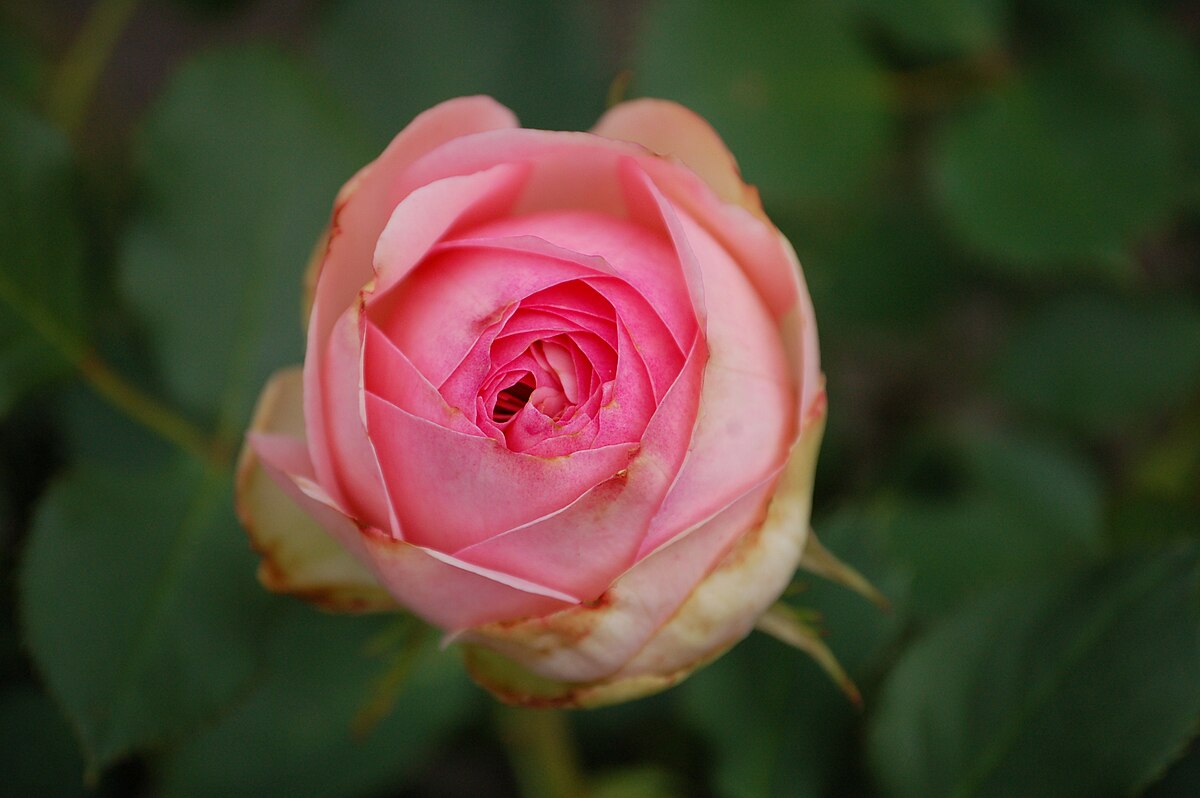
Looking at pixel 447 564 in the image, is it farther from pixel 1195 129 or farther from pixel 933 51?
pixel 1195 129

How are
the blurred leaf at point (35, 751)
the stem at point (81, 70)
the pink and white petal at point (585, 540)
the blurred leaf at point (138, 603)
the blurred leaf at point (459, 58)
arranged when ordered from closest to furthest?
the pink and white petal at point (585, 540)
the blurred leaf at point (138, 603)
the blurred leaf at point (35, 751)
the blurred leaf at point (459, 58)
the stem at point (81, 70)

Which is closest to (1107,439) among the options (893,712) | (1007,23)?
(1007,23)

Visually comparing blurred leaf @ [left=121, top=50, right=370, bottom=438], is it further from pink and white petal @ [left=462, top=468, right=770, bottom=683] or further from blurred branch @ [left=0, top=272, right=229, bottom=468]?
pink and white petal @ [left=462, top=468, right=770, bottom=683]

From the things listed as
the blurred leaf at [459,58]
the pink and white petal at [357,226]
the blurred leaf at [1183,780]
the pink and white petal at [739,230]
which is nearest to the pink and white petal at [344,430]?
the pink and white petal at [357,226]

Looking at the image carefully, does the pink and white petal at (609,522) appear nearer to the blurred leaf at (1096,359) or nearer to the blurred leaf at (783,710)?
the blurred leaf at (783,710)

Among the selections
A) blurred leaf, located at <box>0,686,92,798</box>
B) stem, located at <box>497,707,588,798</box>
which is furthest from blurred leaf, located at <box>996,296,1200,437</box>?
blurred leaf, located at <box>0,686,92,798</box>

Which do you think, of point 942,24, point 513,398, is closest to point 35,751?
point 513,398
